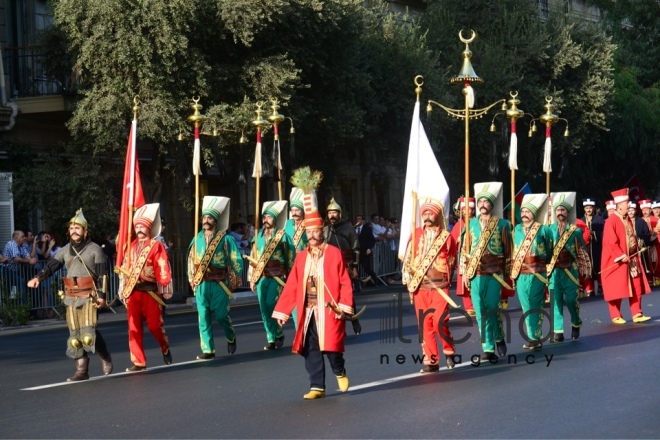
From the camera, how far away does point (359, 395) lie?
1082 centimetres

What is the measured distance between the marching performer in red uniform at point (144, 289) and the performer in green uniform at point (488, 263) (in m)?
3.09

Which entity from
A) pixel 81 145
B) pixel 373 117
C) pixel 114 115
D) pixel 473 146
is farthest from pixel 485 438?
pixel 473 146

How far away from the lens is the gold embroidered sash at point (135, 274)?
13.1 metres

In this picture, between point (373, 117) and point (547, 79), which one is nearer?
point (373, 117)

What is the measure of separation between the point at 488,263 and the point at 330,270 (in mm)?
2743

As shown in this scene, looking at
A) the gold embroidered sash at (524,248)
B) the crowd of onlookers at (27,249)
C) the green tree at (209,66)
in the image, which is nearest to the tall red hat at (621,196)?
the gold embroidered sash at (524,248)

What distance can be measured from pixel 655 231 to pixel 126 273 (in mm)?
14017

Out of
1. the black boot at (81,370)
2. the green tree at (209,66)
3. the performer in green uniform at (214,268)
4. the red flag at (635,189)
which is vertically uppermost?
the green tree at (209,66)

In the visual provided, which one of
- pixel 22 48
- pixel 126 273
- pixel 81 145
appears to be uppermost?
pixel 22 48

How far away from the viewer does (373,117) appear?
3081 cm

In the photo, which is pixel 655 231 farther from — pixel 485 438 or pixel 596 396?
pixel 485 438

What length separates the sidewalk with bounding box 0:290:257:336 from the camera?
19.5 metres

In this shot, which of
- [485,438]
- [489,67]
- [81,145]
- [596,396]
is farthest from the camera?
[489,67]

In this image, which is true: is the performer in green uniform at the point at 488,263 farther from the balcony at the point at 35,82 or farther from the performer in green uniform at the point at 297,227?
the balcony at the point at 35,82
